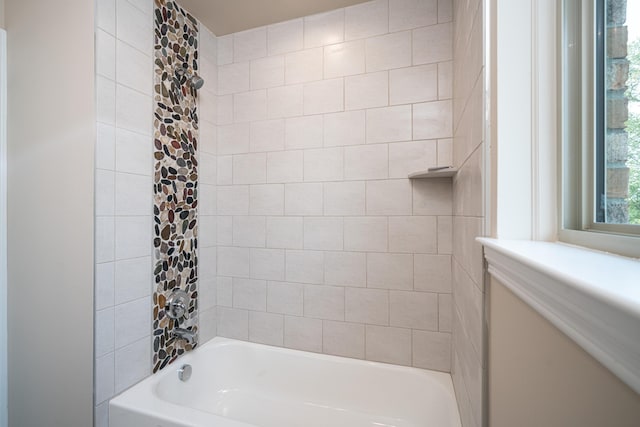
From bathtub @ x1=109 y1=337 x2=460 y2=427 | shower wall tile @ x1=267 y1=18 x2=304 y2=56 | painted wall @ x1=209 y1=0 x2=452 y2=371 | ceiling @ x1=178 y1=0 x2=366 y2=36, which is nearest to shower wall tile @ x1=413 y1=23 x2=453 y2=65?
painted wall @ x1=209 y1=0 x2=452 y2=371

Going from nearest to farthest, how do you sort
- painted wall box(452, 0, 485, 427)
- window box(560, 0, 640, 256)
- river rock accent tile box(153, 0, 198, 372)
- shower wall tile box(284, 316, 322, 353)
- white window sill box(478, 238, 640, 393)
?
white window sill box(478, 238, 640, 393), window box(560, 0, 640, 256), painted wall box(452, 0, 485, 427), river rock accent tile box(153, 0, 198, 372), shower wall tile box(284, 316, 322, 353)

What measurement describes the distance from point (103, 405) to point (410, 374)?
1434mm

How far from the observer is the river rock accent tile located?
1.45 metres

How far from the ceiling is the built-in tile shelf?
1043mm

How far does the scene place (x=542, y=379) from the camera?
0.42 m

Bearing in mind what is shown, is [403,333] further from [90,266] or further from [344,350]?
[90,266]

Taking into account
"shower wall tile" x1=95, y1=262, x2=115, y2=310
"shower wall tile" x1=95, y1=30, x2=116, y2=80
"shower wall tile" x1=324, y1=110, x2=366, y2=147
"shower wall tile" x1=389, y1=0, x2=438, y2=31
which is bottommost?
"shower wall tile" x1=95, y1=262, x2=115, y2=310

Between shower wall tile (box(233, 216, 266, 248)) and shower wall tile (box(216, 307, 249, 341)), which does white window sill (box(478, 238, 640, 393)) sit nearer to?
shower wall tile (box(233, 216, 266, 248))

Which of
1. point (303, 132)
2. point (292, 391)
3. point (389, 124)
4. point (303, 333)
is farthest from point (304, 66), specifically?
point (292, 391)

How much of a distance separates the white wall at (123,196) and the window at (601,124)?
157cm

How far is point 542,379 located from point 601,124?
1.60 ft

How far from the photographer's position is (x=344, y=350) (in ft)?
5.34

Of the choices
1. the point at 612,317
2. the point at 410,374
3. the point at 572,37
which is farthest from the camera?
the point at 410,374

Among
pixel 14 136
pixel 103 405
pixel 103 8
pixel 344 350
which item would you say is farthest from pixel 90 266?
pixel 344 350
